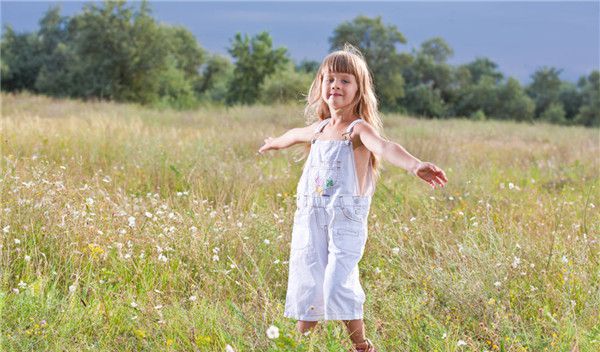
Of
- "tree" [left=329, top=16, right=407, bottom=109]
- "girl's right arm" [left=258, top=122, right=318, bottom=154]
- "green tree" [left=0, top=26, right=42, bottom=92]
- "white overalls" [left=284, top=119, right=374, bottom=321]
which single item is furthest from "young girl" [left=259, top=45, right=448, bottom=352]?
"green tree" [left=0, top=26, right=42, bottom=92]

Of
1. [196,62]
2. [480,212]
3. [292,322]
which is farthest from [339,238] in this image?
[196,62]

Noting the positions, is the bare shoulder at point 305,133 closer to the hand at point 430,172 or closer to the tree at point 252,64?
the hand at point 430,172

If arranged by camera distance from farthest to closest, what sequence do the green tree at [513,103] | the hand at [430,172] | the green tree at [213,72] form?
the green tree at [213,72], the green tree at [513,103], the hand at [430,172]

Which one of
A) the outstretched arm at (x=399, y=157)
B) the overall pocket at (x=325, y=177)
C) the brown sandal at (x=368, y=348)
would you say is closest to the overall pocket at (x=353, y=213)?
the overall pocket at (x=325, y=177)

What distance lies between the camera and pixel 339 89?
Answer: 3885 millimetres

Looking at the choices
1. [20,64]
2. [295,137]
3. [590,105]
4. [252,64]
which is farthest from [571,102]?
[295,137]

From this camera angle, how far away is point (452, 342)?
3.63m

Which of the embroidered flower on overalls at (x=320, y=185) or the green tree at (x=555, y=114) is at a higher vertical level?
the embroidered flower on overalls at (x=320, y=185)

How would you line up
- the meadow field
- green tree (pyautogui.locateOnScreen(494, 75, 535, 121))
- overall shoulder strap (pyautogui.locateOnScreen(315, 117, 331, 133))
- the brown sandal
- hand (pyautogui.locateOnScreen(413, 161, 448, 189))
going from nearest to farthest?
hand (pyautogui.locateOnScreen(413, 161, 448, 189)) → the brown sandal → the meadow field → overall shoulder strap (pyautogui.locateOnScreen(315, 117, 331, 133)) → green tree (pyautogui.locateOnScreen(494, 75, 535, 121))

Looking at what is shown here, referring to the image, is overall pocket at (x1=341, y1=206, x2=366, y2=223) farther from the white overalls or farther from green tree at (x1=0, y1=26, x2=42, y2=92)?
green tree at (x1=0, y1=26, x2=42, y2=92)

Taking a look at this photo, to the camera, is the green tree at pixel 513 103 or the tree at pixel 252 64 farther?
the green tree at pixel 513 103

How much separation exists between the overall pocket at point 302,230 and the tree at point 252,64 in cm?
4327

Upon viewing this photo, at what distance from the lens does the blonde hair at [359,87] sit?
12.8 ft

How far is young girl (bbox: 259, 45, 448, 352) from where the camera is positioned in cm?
365
